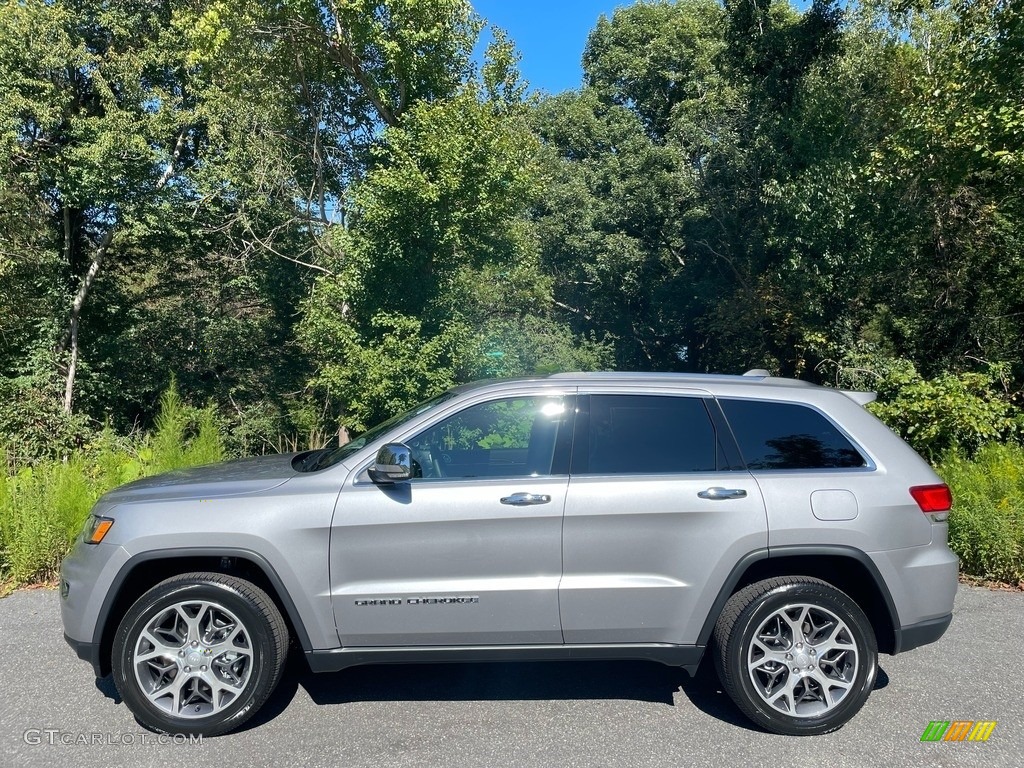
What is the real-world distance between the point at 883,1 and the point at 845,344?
25.8 feet

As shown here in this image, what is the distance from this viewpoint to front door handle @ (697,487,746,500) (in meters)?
3.96

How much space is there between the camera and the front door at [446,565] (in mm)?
3879

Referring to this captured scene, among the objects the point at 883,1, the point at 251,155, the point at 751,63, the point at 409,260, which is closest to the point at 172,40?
the point at 251,155

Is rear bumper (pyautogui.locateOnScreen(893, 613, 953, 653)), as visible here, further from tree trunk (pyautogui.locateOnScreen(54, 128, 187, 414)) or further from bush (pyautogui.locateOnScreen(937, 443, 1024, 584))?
tree trunk (pyautogui.locateOnScreen(54, 128, 187, 414))

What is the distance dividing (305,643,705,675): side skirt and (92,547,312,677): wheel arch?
17 cm

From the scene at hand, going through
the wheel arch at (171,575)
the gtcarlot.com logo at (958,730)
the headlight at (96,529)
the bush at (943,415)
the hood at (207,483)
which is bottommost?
the gtcarlot.com logo at (958,730)

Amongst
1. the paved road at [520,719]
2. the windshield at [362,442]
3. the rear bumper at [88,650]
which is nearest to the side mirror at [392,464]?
the windshield at [362,442]

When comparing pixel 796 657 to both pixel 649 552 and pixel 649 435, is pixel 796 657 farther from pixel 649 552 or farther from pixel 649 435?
pixel 649 435

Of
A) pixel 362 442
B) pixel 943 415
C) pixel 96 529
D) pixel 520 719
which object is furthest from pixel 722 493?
pixel 943 415

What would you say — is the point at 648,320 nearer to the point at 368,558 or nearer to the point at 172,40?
the point at 172,40

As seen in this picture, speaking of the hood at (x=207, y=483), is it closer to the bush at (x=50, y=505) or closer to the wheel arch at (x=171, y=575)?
the wheel arch at (x=171, y=575)

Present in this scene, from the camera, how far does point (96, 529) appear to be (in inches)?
159

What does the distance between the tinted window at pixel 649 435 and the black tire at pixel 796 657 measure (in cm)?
76

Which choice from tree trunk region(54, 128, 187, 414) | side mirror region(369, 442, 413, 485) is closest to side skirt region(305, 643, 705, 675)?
side mirror region(369, 442, 413, 485)
